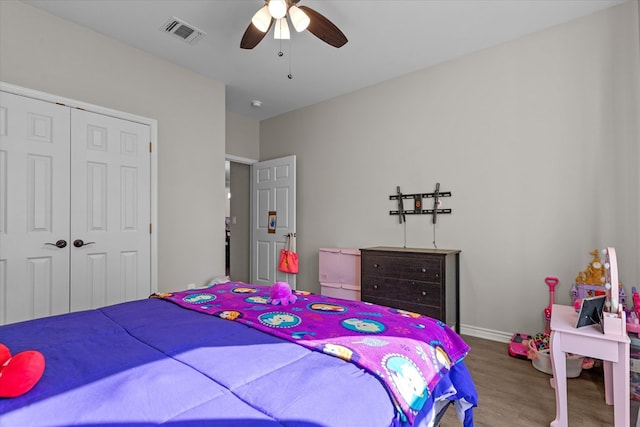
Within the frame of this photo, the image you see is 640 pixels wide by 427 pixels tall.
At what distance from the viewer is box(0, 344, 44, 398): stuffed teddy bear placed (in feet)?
2.64

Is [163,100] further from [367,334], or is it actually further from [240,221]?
[367,334]

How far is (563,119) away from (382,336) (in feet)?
9.05

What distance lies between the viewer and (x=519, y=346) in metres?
2.75

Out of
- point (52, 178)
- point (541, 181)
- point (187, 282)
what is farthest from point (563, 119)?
point (52, 178)

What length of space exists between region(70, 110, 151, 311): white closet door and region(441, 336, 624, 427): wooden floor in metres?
2.91

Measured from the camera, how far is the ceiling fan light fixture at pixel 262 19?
89.4 inches

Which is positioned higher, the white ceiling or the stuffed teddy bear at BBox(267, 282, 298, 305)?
the white ceiling

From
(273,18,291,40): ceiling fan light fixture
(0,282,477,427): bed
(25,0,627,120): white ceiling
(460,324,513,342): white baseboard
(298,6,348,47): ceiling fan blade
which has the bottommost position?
(460,324,513,342): white baseboard

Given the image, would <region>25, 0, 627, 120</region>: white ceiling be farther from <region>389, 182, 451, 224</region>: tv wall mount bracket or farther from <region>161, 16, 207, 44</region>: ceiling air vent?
<region>389, 182, 451, 224</region>: tv wall mount bracket

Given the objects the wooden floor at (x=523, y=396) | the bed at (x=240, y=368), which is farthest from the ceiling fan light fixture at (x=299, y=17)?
the wooden floor at (x=523, y=396)

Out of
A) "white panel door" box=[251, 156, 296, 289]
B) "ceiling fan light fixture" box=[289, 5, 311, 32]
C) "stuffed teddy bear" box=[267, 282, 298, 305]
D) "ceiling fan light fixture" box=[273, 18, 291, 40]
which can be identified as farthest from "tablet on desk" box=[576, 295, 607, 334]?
"white panel door" box=[251, 156, 296, 289]

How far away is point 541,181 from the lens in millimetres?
2941

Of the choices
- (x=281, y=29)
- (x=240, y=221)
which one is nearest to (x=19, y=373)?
(x=281, y=29)

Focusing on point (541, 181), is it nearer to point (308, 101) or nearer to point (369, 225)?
point (369, 225)
